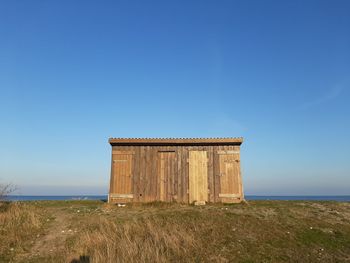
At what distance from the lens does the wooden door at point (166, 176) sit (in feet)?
58.3

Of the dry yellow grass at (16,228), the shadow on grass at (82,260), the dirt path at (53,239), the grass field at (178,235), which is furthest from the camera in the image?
the dry yellow grass at (16,228)

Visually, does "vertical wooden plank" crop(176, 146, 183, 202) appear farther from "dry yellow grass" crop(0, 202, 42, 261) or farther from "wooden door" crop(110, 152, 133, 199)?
"dry yellow grass" crop(0, 202, 42, 261)

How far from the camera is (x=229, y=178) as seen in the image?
17.8 metres

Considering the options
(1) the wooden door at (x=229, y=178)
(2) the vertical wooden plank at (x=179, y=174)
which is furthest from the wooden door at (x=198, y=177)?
(1) the wooden door at (x=229, y=178)

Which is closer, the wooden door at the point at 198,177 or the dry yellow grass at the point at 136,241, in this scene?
the dry yellow grass at the point at 136,241

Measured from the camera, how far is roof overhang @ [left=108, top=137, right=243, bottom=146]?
715 inches

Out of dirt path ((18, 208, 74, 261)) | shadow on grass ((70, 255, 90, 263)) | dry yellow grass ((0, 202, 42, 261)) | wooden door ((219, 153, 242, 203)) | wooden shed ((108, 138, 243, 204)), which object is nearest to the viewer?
shadow on grass ((70, 255, 90, 263))

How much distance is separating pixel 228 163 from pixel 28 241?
36.8ft

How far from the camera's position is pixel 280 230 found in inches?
466

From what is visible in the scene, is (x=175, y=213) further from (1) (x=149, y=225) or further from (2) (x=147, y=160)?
(2) (x=147, y=160)

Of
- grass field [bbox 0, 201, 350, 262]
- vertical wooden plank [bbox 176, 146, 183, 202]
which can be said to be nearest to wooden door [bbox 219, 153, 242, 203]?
grass field [bbox 0, 201, 350, 262]

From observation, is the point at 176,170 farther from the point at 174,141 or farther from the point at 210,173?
the point at 210,173

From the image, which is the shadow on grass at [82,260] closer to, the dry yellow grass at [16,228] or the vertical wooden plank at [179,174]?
the dry yellow grass at [16,228]

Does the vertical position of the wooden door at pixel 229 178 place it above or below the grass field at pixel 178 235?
above
